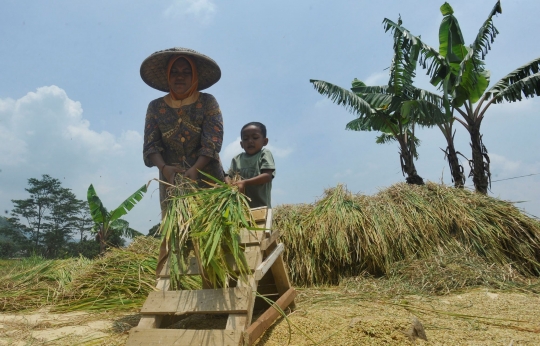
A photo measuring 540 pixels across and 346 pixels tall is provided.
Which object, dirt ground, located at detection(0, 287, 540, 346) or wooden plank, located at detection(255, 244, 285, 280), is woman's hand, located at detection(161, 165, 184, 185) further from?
dirt ground, located at detection(0, 287, 540, 346)

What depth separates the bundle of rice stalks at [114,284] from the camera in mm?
3125

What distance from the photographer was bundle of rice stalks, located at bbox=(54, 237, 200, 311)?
10.3 ft

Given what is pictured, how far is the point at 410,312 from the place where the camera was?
2541 mm

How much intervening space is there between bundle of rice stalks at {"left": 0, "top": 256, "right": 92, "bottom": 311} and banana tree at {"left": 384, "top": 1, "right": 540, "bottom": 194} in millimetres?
7786

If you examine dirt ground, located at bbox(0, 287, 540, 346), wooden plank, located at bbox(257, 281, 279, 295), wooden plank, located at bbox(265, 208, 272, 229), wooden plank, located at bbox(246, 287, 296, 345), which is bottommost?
dirt ground, located at bbox(0, 287, 540, 346)

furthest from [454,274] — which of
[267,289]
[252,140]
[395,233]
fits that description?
[252,140]

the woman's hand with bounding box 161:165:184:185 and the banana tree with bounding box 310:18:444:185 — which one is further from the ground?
the banana tree with bounding box 310:18:444:185

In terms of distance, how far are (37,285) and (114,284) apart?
1.07 meters

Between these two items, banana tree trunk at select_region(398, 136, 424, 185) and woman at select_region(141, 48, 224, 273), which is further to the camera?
banana tree trunk at select_region(398, 136, 424, 185)

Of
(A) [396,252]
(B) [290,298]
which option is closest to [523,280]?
(A) [396,252]

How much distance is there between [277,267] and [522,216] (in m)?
4.01

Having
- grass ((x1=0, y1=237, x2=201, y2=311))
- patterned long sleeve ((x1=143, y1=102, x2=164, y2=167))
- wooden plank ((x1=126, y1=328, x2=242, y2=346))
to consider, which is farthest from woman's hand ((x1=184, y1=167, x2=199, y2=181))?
grass ((x1=0, y1=237, x2=201, y2=311))

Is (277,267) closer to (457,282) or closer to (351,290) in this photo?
(351,290)

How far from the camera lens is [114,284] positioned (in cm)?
337
